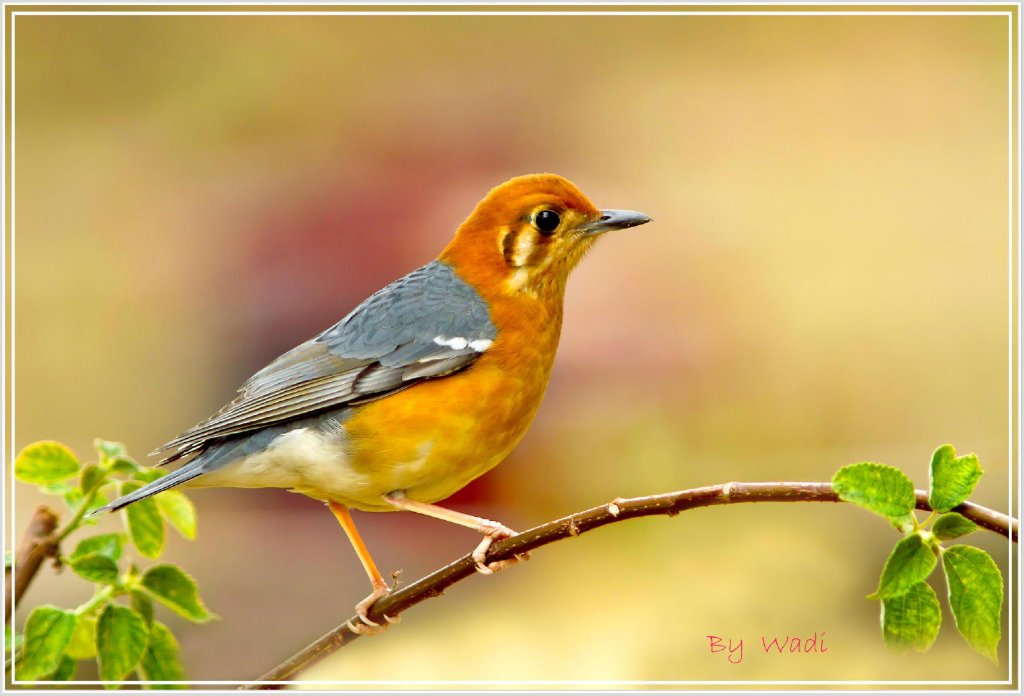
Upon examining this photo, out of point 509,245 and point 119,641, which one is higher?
point 509,245

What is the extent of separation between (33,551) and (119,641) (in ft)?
0.80

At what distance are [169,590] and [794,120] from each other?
134 inches

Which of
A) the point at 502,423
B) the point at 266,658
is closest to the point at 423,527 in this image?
the point at 266,658

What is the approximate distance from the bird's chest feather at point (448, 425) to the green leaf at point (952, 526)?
115 centimetres

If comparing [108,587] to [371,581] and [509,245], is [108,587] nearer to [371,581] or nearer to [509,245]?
[371,581]

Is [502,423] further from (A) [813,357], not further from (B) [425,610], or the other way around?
(A) [813,357]

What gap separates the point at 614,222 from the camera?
8.46ft

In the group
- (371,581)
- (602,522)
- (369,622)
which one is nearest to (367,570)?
(371,581)

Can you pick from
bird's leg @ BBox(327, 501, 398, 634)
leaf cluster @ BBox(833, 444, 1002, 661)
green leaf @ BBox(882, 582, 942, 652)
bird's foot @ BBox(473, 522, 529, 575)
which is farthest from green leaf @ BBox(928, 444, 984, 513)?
bird's leg @ BBox(327, 501, 398, 634)

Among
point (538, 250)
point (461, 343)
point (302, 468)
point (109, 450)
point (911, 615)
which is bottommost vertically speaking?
point (911, 615)

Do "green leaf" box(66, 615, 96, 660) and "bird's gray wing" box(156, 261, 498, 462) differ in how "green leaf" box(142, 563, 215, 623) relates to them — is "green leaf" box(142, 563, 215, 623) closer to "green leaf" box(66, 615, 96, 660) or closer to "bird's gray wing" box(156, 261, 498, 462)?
"green leaf" box(66, 615, 96, 660)

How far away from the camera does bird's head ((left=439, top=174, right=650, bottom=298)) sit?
259 cm

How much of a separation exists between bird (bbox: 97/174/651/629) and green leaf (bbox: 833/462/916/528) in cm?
96

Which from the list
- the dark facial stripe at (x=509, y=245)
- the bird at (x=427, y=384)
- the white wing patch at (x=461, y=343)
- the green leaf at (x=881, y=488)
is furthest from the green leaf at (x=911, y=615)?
the dark facial stripe at (x=509, y=245)
